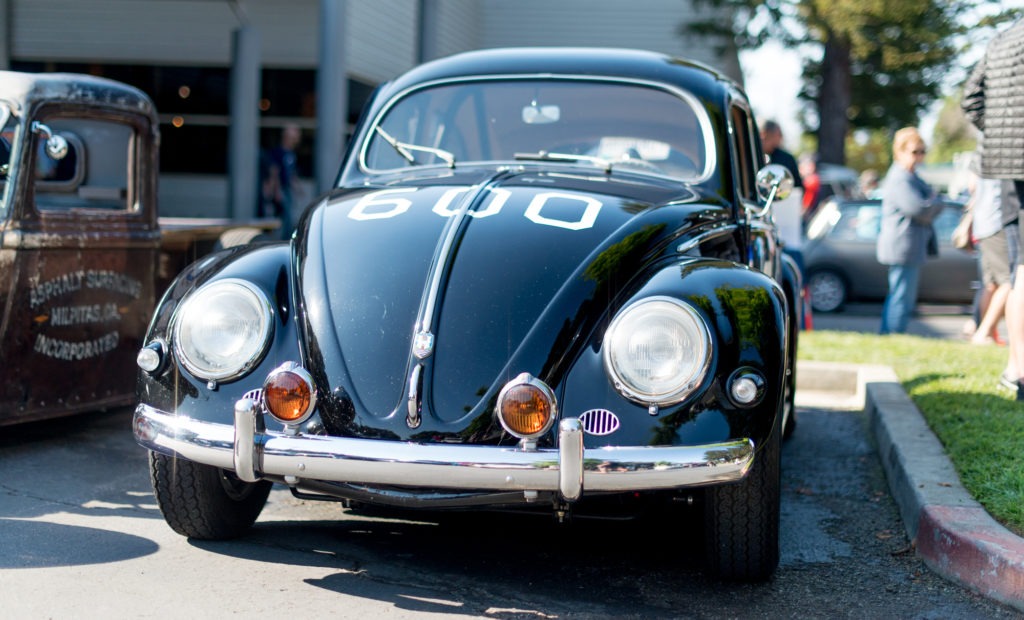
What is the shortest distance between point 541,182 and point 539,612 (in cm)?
152

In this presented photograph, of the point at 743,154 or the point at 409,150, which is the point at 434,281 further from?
the point at 743,154

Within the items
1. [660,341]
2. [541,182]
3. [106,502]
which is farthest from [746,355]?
[106,502]

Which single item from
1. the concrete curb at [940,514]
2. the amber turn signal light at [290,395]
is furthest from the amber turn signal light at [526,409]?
the concrete curb at [940,514]

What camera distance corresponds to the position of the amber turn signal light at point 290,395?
3.22 metres

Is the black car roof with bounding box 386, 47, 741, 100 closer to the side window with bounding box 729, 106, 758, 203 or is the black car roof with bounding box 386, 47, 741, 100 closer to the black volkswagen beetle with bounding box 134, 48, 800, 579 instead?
the side window with bounding box 729, 106, 758, 203

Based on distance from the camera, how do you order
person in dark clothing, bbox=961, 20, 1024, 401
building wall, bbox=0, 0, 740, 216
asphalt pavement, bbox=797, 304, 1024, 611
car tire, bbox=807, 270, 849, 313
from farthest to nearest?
building wall, bbox=0, 0, 740, 216 → car tire, bbox=807, 270, 849, 313 → person in dark clothing, bbox=961, 20, 1024, 401 → asphalt pavement, bbox=797, 304, 1024, 611

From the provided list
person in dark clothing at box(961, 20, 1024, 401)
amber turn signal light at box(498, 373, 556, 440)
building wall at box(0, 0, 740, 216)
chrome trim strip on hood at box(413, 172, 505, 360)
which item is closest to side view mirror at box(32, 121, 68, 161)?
chrome trim strip on hood at box(413, 172, 505, 360)

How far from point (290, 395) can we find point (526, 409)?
658 millimetres

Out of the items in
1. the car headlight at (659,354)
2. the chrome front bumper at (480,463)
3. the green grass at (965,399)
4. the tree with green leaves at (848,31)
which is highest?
the tree with green leaves at (848,31)

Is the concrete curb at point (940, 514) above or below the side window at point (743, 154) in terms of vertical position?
below

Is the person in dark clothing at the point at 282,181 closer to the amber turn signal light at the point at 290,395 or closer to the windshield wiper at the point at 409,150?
the windshield wiper at the point at 409,150

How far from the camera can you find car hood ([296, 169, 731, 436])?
324cm

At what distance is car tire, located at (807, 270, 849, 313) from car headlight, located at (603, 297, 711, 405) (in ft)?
37.9

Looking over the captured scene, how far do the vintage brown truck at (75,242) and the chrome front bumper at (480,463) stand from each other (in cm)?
220
